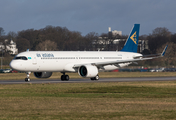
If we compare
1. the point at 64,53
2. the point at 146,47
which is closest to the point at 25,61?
the point at 64,53

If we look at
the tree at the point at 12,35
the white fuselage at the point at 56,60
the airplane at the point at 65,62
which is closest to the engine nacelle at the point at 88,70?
the airplane at the point at 65,62

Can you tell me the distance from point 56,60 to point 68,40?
126m

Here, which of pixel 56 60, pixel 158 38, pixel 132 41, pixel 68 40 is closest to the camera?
pixel 56 60

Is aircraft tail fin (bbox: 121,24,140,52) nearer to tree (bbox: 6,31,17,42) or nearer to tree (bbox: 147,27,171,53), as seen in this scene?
tree (bbox: 147,27,171,53)

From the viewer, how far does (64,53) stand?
168ft

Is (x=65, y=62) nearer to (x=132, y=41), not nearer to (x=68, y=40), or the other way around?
(x=132, y=41)

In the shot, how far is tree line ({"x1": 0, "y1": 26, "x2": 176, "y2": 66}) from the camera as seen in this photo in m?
149

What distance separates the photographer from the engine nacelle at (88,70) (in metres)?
49.0

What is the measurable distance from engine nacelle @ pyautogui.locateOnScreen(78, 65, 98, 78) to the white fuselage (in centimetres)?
143

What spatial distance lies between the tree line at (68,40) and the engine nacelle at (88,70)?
86.8 metres

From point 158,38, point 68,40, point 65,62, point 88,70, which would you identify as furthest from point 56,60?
point 68,40

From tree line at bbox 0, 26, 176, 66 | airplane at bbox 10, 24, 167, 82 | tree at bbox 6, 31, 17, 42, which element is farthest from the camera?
tree at bbox 6, 31, 17, 42

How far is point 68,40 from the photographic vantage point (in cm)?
17438

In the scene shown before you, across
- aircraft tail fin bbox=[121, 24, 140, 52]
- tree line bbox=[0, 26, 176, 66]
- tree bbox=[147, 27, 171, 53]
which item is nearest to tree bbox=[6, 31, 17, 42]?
tree line bbox=[0, 26, 176, 66]
